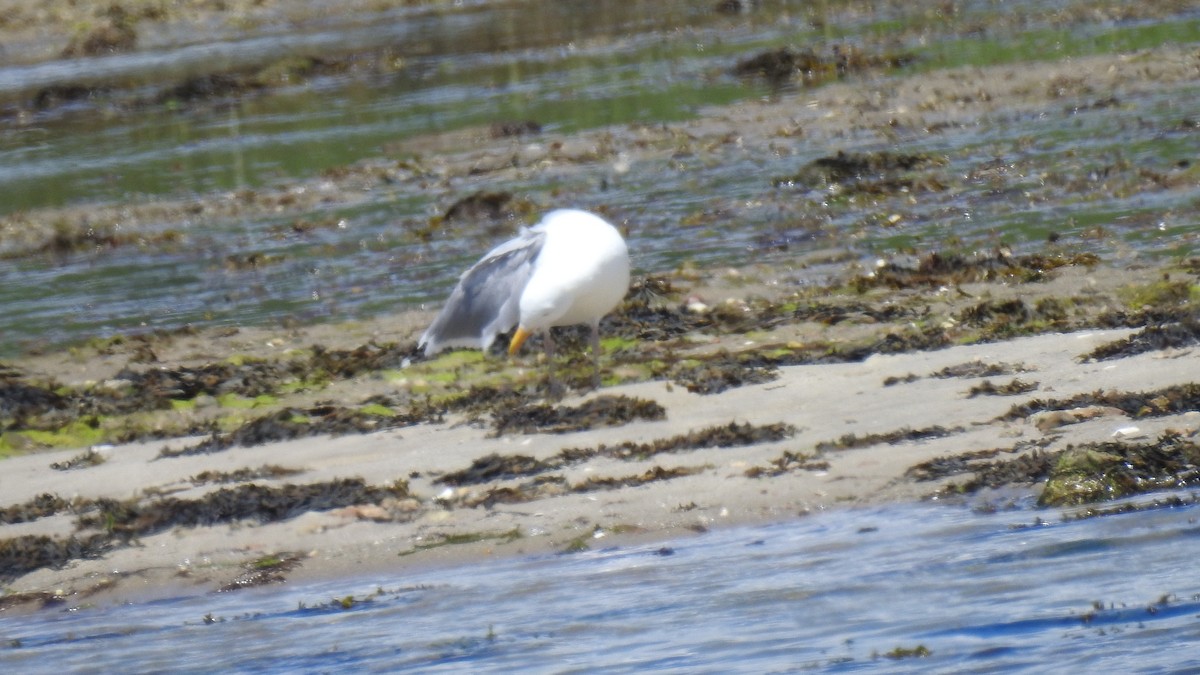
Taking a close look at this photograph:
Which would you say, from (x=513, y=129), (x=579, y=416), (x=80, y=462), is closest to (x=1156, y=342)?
(x=579, y=416)

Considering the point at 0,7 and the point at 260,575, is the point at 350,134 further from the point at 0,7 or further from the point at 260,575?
the point at 0,7

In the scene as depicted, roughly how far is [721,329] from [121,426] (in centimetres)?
285

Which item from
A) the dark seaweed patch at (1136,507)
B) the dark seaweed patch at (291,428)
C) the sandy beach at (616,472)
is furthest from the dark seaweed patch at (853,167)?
the dark seaweed patch at (1136,507)

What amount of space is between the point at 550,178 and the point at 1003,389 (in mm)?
8106

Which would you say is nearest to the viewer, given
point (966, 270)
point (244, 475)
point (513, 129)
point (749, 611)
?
point (749, 611)

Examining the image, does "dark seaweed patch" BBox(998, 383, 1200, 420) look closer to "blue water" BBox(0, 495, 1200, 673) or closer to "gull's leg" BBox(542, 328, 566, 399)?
"blue water" BBox(0, 495, 1200, 673)

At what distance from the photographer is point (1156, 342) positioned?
7.35 meters

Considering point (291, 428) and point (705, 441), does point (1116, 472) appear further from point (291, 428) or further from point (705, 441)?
point (291, 428)

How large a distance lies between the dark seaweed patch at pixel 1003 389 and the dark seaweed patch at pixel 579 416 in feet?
4.02

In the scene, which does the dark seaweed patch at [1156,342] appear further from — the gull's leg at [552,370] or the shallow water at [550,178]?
the shallow water at [550,178]

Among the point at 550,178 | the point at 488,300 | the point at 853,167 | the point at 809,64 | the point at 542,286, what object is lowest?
the point at 550,178

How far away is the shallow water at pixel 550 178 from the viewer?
11.3m

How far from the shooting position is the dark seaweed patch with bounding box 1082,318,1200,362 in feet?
24.0

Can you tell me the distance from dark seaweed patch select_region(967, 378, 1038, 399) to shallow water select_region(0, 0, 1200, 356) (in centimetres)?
301
